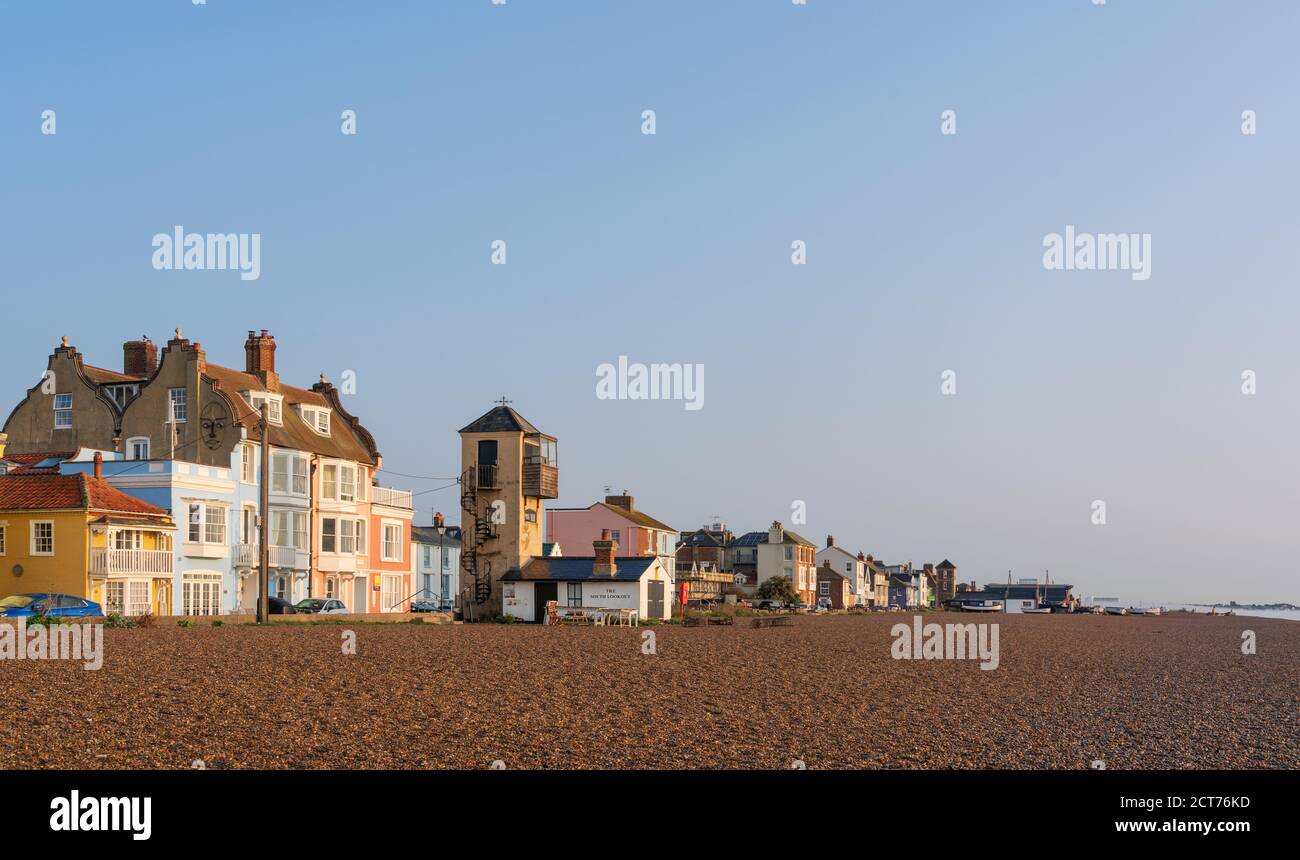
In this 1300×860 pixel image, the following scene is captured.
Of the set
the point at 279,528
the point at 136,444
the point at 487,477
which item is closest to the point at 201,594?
the point at 279,528

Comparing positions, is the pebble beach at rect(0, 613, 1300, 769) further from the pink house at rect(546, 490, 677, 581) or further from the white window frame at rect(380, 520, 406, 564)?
the pink house at rect(546, 490, 677, 581)

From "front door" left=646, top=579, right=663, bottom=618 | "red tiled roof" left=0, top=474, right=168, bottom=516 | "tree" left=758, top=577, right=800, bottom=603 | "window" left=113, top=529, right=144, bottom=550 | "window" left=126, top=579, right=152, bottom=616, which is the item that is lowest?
"tree" left=758, top=577, right=800, bottom=603

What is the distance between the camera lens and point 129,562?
49969 mm

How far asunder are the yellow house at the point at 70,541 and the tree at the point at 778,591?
251 ft

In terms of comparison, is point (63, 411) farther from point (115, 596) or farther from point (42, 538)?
point (115, 596)

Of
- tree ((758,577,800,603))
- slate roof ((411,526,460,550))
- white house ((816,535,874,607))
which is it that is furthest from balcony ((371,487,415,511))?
white house ((816,535,874,607))

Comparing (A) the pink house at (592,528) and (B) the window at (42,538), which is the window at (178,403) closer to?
(B) the window at (42,538)

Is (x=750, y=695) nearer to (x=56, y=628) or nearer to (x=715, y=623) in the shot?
(x=56, y=628)

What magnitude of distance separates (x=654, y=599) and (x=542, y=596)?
557cm

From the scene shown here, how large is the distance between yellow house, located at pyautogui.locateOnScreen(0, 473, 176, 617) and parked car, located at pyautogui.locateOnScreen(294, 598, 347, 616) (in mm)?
7548

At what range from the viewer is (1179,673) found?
105 feet

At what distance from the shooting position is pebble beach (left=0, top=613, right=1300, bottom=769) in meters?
15.3

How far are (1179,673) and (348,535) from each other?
141 feet
